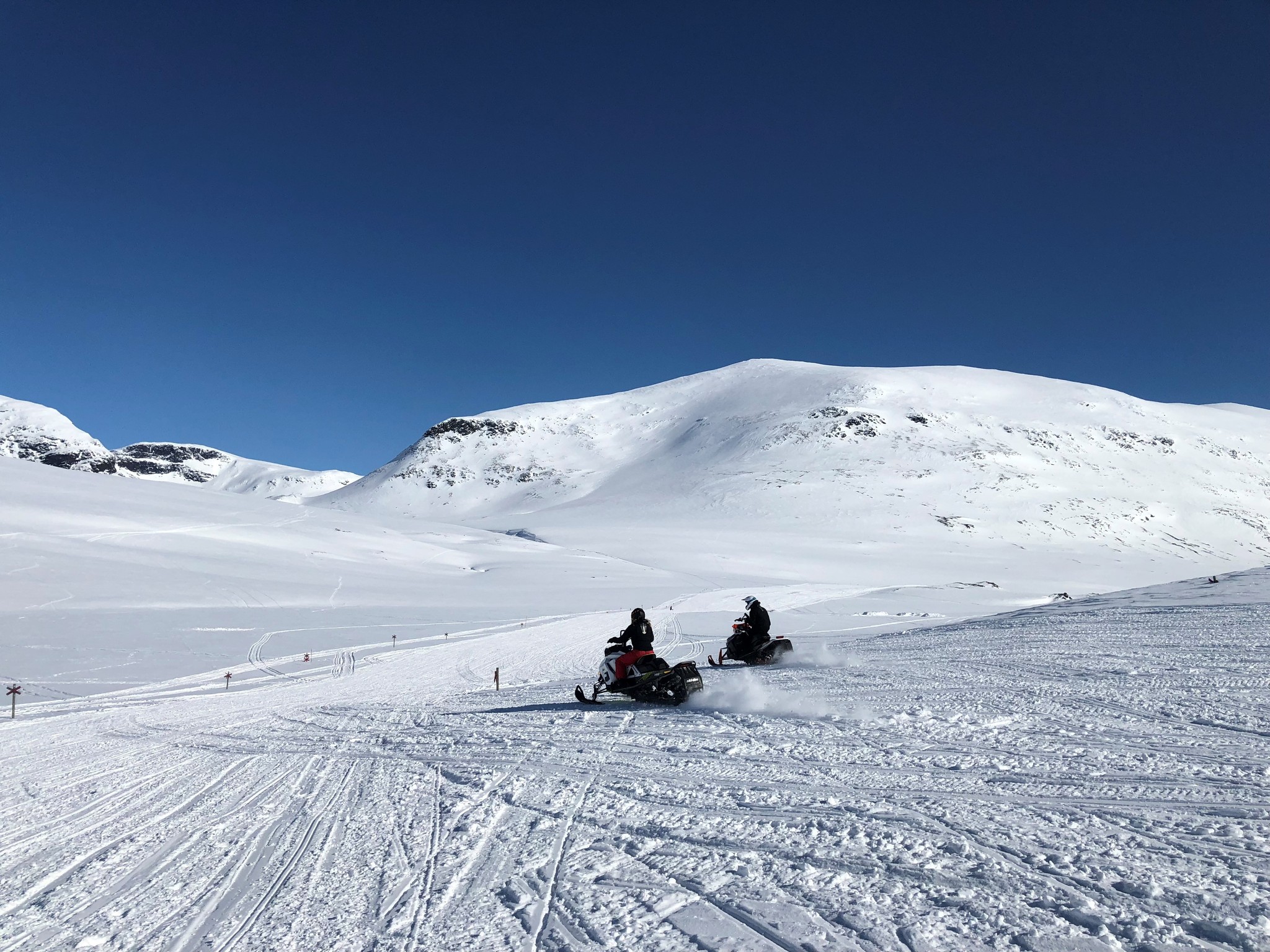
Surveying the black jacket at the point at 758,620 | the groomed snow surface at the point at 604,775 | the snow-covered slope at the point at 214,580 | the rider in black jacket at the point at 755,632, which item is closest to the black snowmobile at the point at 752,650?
the rider in black jacket at the point at 755,632

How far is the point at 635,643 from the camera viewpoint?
11.1 m

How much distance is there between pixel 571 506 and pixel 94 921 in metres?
113

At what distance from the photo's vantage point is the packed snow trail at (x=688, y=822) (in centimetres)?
390

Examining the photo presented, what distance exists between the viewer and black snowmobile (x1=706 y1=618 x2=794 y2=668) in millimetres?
15328

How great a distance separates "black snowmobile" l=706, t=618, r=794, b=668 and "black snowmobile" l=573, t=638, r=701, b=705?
15.0 ft

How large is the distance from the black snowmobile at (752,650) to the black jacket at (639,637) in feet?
14.6

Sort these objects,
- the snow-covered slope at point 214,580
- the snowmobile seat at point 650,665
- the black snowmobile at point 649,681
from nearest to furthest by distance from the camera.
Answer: the black snowmobile at point 649,681 → the snowmobile seat at point 650,665 → the snow-covered slope at point 214,580

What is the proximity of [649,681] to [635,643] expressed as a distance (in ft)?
2.22

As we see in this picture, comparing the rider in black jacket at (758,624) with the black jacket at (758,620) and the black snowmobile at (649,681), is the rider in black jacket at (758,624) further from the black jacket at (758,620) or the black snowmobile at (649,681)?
the black snowmobile at (649,681)

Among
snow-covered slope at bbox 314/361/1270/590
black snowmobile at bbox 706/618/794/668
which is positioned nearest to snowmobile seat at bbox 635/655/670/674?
black snowmobile at bbox 706/618/794/668

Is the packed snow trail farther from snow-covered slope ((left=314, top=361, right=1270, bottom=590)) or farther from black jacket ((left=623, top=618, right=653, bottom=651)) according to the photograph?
snow-covered slope ((left=314, top=361, right=1270, bottom=590))

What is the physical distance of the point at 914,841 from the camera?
478 cm

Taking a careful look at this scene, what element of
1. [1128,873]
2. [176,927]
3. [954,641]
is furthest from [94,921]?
[954,641]

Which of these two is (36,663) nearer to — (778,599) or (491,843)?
(491,843)
